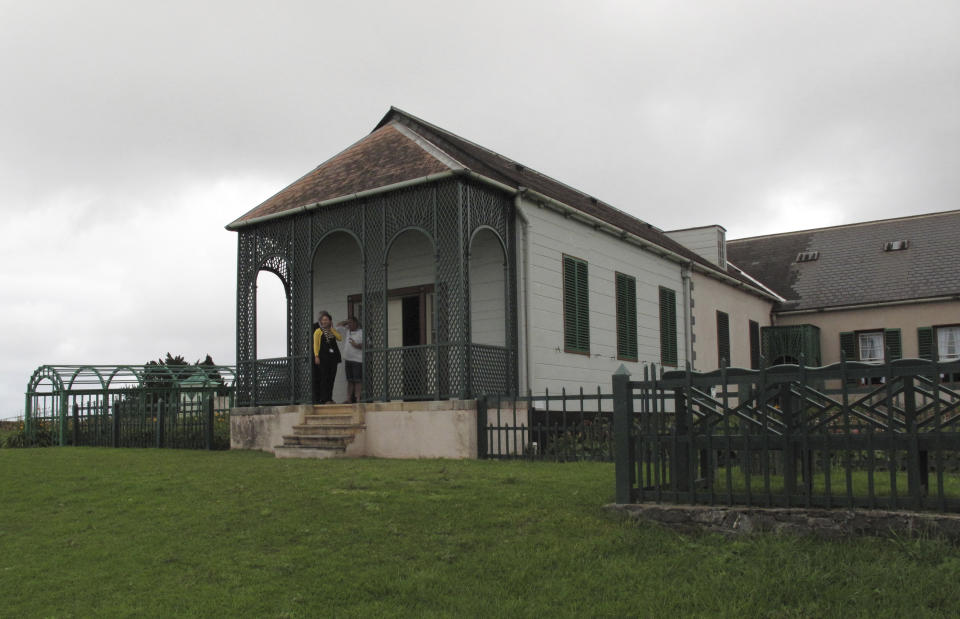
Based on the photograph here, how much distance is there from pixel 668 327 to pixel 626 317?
92.7 inches

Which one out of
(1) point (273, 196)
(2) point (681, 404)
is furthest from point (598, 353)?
(2) point (681, 404)

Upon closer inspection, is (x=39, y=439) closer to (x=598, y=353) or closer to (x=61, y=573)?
(x=598, y=353)

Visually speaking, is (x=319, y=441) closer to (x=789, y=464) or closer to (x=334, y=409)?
(x=334, y=409)

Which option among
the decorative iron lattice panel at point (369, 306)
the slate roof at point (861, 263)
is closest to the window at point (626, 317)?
the decorative iron lattice panel at point (369, 306)

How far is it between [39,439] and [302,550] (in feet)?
50.1

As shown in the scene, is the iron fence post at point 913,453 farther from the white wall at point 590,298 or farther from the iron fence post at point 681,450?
the white wall at point 590,298

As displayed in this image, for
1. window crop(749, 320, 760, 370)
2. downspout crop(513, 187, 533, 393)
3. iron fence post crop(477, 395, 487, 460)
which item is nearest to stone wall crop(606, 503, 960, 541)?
iron fence post crop(477, 395, 487, 460)

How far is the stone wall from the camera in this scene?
632 cm

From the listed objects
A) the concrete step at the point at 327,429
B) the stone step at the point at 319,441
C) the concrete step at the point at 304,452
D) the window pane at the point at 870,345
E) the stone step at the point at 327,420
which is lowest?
the concrete step at the point at 304,452

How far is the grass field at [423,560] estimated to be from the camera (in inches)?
222

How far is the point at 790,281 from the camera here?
97.4ft

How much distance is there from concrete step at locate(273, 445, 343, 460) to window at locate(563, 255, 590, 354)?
194 inches

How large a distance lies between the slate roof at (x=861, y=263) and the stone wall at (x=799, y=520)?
70.2 ft

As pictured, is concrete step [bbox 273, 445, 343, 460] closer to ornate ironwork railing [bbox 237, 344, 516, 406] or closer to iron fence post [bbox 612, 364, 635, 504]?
ornate ironwork railing [bbox 237, 344, 516, 406]
